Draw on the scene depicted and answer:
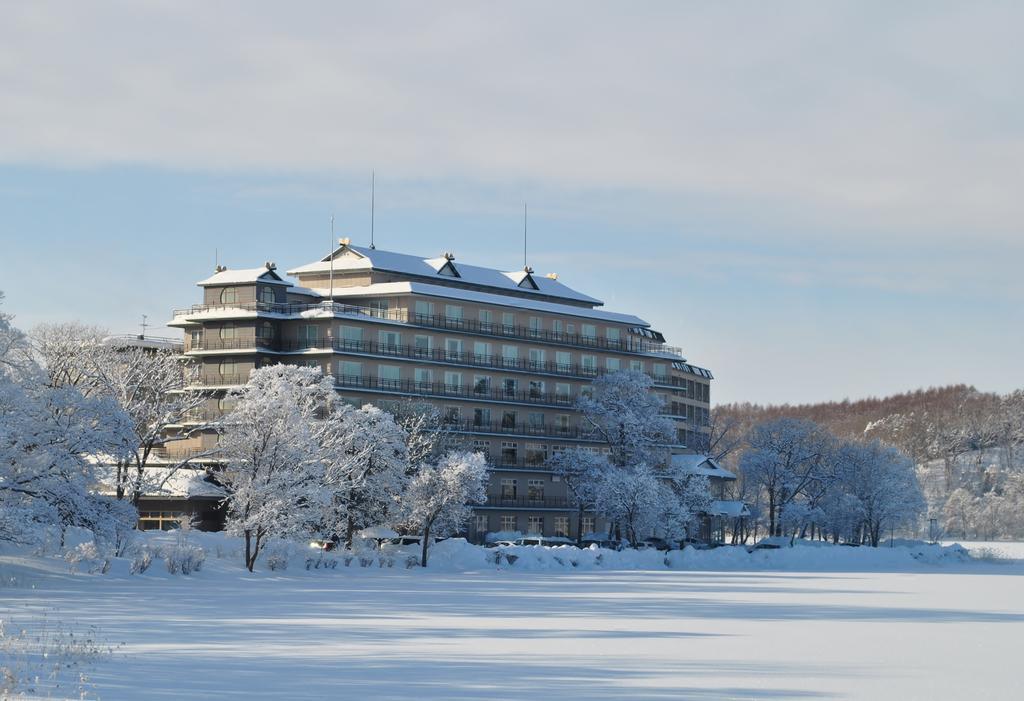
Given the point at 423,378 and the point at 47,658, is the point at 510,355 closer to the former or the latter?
the point at 423,378

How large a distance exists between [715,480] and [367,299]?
Answer: 52.3 metres

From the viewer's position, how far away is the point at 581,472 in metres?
124

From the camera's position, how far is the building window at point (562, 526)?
13450cm

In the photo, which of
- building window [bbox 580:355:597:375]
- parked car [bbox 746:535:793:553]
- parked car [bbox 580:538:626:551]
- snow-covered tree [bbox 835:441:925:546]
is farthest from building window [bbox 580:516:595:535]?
snow-covered tree [bbox 835:441:925:546]

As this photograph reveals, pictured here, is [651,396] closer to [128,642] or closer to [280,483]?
[280,483]

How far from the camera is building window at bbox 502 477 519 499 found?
131 metres

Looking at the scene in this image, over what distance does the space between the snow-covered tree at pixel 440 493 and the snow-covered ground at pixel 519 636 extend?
16.9m

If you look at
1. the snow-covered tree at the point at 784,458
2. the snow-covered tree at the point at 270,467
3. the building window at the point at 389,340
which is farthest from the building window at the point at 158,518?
the snow-covered tree at the point at 784,458

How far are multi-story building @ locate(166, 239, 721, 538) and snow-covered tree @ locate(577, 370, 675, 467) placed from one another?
10031 mm

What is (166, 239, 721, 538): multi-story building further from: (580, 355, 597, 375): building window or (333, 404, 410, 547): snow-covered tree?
(333, 404, 410, 547): snow-covered tree

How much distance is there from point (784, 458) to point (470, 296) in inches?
1441

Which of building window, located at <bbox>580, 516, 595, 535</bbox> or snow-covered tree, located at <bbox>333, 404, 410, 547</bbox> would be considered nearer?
snow-covered tree, located at <bbox>333, 404, 410, 547</bbox>

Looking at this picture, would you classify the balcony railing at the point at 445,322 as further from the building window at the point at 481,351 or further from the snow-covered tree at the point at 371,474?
the snow-covered tree at the point at 371,474

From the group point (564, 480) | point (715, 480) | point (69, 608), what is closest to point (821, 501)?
point (715, 480)
